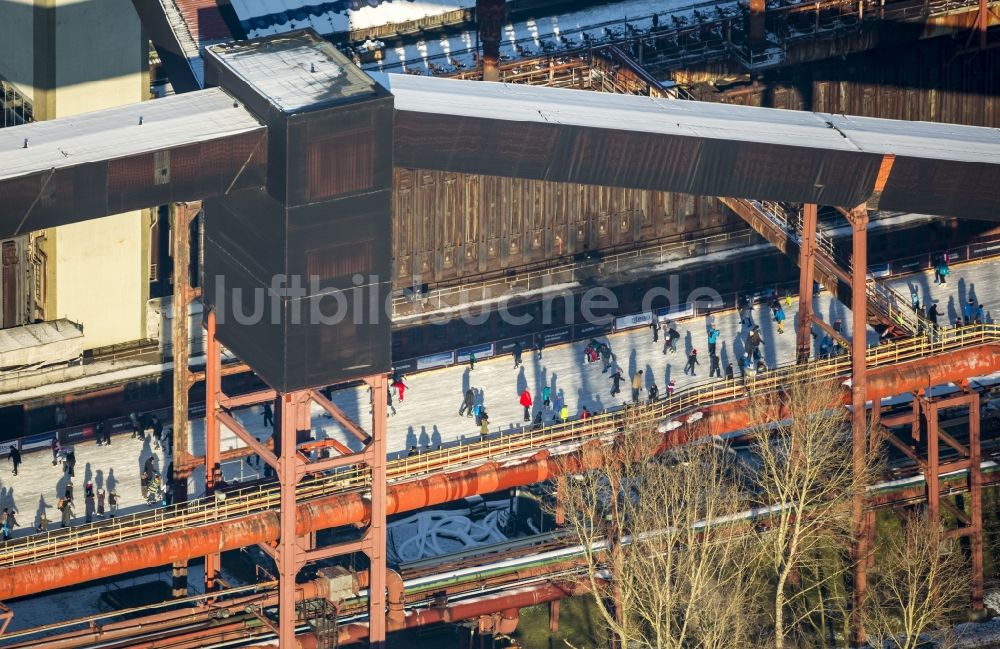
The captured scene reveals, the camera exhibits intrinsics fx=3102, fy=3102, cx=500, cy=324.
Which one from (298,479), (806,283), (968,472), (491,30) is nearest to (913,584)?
(968,472)

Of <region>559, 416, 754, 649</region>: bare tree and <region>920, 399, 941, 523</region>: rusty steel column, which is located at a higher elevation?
<region>920, 399, 941, 523</region>: rusty steel column

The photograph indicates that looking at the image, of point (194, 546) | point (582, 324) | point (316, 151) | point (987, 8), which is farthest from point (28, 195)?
point (987, 8)

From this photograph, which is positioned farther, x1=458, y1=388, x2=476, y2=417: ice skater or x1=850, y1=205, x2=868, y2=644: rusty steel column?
x1=458, y1=388, x2=476, y2=417: ice skater

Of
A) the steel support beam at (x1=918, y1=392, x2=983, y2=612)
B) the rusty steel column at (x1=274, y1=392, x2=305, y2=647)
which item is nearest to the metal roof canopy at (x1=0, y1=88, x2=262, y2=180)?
the rusty steel column at (x1=274, y1=392, x2=305, y2=647)

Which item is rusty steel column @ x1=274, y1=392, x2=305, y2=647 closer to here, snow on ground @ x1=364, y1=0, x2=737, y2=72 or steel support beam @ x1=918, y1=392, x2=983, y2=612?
steel support beam @ x1=918, y1=392, x2=983, y2=612

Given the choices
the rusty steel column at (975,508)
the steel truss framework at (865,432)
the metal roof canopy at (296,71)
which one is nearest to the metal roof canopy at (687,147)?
the metal roof canopy at (296,71)

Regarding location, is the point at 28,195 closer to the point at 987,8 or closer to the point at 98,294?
the point at 98,294

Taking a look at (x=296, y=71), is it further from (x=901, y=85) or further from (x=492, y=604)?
(x=901, y=85)
